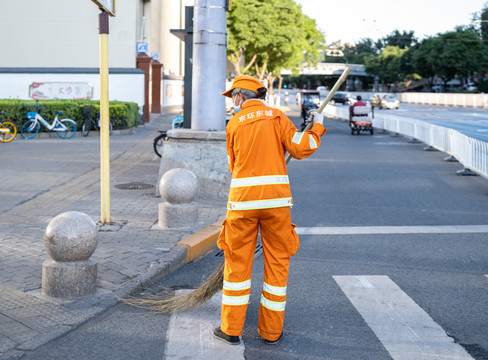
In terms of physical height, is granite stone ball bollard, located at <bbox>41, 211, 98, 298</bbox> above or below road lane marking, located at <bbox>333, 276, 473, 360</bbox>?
above

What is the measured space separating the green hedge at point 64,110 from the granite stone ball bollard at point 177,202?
48.5ft

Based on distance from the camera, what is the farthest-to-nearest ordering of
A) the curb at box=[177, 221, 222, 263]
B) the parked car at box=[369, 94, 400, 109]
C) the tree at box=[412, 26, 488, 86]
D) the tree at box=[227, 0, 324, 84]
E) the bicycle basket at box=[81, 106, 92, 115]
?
the tree at box=[412, 26, 488, 86] < the parked car at box=[369, 94, 400, 109] < the tree at box=[227, 0, 324, 84] < the bicycle basket at box=[81, 106, 92, 115] < the curb at box=[177, 221, 222, 263]

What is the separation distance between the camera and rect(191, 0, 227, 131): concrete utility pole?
10469 mm

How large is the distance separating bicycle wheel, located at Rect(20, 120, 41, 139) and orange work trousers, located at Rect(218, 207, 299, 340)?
58.3ft

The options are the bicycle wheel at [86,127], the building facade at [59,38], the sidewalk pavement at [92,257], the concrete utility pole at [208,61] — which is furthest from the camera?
the building facade at [59,38]

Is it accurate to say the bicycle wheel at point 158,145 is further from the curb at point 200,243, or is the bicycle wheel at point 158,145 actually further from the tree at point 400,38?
the tree at point 400,38

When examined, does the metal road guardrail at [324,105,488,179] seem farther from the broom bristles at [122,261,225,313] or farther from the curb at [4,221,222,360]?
the broom bristles at [122,261,225,313]

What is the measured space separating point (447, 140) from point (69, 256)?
14.4 m

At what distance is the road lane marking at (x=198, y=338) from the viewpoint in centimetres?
438

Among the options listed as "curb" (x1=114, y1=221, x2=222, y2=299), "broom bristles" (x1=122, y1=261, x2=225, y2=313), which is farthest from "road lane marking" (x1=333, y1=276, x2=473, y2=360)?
"curb" (x1=114, y1=221, x2=222, y2=299)

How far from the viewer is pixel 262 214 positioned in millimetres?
4578

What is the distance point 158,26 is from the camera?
149 feet

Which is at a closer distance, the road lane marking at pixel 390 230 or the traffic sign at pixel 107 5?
the traffic sign at pixel 107 5

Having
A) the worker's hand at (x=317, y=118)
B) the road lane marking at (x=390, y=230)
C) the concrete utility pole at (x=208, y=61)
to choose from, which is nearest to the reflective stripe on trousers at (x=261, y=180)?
the worker's hand at (x=317, y=118)
